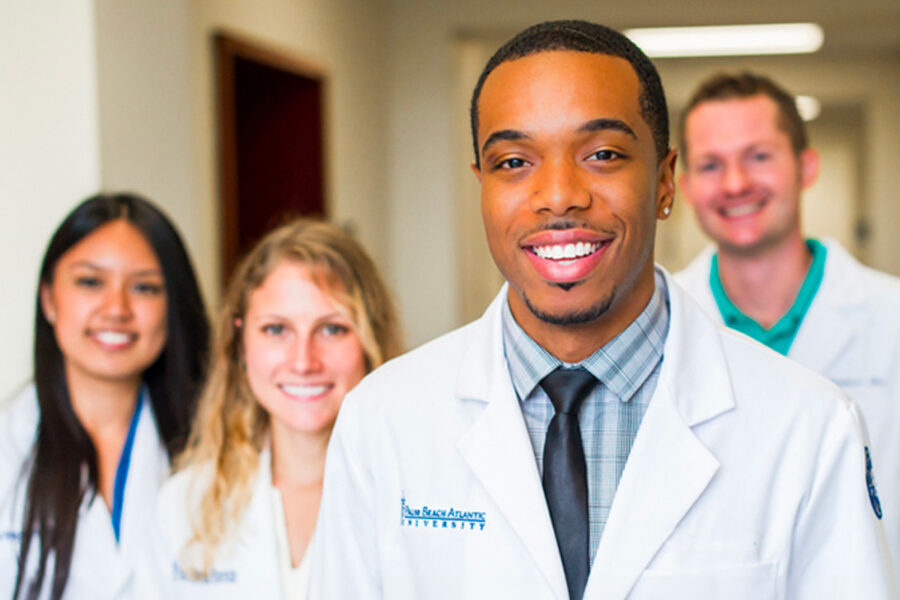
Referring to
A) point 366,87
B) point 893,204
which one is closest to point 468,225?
point 366,87

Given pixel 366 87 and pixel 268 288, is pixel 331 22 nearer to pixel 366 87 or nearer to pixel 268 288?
pixel 366 87

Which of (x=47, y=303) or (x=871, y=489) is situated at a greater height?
(x=47, y=303)

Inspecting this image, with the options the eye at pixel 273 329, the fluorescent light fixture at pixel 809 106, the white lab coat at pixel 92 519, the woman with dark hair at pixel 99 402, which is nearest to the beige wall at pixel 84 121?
the woman with dark hair at pixel 99 402

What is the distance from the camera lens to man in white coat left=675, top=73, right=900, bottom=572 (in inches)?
79.7

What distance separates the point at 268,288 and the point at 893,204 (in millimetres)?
6768

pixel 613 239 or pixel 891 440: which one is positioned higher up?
pixel 613 239

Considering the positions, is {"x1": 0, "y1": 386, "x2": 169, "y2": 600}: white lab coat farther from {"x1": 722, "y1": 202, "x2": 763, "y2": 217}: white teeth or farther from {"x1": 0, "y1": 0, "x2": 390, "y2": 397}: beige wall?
{"x1": 722, "y1": 202, "x2": 763, "y2": 217}: white teeth

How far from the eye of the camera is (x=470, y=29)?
5.57 meters

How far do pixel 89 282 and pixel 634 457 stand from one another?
145cm

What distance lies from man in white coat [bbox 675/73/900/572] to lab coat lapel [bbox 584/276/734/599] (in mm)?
927

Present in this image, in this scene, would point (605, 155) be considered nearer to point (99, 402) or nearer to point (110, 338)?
point (110, 338)

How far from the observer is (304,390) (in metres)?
1.82

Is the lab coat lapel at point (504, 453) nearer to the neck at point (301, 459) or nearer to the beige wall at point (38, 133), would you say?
the neck at point (301, 459)

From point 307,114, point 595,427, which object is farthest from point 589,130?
point 307,114
